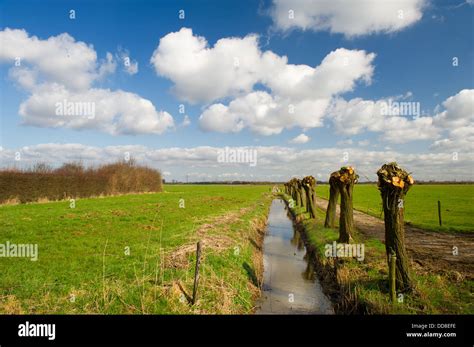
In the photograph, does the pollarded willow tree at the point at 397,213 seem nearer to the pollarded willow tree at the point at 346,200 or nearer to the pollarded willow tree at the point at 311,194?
the pollarded willow tree at the point at 346,200

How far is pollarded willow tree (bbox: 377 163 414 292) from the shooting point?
8469 millimetres

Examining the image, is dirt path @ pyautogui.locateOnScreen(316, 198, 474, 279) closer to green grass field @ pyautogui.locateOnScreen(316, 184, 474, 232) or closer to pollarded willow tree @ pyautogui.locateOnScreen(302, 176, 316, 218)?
green grass field @ pyautogui.locateOnScreen(316, 184, 474, 232)

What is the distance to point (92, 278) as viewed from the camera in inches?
378

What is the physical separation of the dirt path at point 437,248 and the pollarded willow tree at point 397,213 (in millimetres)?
3088

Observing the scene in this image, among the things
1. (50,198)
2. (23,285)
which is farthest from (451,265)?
(50,198)

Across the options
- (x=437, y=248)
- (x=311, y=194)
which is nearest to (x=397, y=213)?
(x=437, y=248)

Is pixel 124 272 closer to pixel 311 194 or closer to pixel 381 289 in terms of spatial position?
pixel 381 289

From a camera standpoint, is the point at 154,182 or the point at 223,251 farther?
the point at 154,182

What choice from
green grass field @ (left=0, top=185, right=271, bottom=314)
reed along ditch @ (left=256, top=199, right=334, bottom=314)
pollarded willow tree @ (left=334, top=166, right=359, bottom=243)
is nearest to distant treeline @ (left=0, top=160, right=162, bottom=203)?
green grass field @ (left=0, top=185, right=271, bottom=314)

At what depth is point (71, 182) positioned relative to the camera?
152 ft

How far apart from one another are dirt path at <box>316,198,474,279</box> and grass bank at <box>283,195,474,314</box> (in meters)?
0.93
